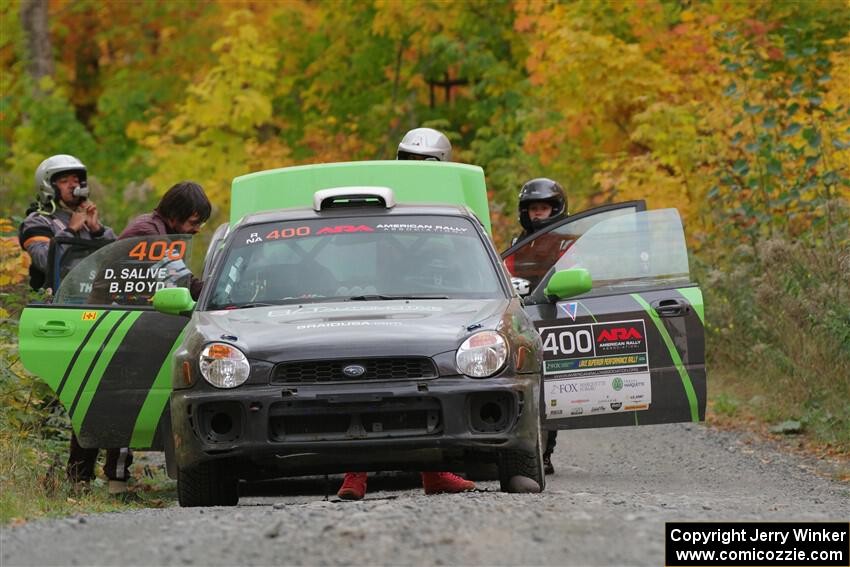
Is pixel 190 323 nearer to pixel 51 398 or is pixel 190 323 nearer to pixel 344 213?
pixel 344 213

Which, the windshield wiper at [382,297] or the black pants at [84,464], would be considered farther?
the black pants at [84,464]

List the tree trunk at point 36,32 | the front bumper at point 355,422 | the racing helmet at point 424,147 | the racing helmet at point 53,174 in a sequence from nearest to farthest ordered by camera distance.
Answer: the front bumper at point 355,422
the racing helmet at point 53,174
the racing helmet at point 424,147
the tree trunk at point 36,32

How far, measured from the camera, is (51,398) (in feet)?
37.9

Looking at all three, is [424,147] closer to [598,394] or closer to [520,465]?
[598,394]

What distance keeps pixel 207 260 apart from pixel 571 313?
2.48 m

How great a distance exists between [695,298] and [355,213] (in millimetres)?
2413

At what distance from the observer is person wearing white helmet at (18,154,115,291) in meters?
11.9

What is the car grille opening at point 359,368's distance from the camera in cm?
841

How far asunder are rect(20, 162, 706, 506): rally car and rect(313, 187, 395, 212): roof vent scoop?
0.01 meters

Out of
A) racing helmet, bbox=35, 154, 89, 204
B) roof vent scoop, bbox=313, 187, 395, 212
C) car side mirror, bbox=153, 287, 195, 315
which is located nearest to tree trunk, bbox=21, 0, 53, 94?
racing helmet, bbox=35, 154, 89, 204

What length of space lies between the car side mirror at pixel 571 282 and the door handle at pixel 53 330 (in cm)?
300

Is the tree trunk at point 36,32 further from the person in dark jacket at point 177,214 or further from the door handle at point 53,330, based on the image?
the door handle at point 53,330

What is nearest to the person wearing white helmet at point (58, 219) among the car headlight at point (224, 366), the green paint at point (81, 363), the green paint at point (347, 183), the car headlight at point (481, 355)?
the green paint at point (347, 183)

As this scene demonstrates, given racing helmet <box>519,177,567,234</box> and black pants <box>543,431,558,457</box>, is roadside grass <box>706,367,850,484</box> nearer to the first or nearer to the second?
black pants <box>543,431,558,457</box>
